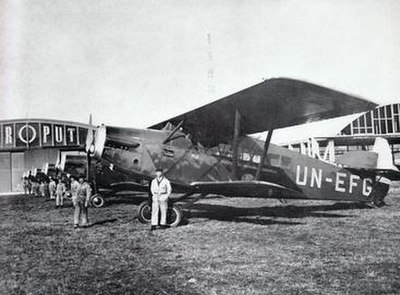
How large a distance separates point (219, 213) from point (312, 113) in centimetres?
383

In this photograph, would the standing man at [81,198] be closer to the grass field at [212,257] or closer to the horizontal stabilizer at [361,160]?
the grass field at [212,257]

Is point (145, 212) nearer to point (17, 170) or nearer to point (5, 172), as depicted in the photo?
point (17, 170)

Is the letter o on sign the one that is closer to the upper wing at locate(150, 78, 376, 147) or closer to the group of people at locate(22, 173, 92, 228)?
the group of people at locate(22, 173, 92, 228)

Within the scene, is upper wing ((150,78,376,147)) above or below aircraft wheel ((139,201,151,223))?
above

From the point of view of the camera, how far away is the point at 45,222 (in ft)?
34.6

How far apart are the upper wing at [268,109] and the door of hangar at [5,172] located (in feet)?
114

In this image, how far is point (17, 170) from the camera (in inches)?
1567

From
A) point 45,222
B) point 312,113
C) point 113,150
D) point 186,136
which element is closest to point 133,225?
point 113,150

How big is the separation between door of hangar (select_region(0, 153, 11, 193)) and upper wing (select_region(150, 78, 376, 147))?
114 feet

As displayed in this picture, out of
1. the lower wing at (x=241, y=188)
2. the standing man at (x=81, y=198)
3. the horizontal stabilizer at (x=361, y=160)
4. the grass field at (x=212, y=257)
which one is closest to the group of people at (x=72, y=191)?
the standing man at (x=81, y=198)

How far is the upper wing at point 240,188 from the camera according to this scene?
785cm

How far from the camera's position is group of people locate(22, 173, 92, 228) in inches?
358

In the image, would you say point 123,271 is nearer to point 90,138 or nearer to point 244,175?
point 244,175

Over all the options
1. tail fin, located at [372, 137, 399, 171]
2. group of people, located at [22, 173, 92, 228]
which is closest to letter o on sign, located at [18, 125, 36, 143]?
group of people, located at [22, 173, 92, 228]
